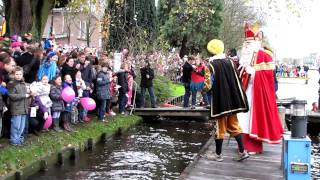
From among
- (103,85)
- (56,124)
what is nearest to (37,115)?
(56,124)

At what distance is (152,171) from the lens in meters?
9.36

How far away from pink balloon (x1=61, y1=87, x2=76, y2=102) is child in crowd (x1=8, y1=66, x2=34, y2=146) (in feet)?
4.97

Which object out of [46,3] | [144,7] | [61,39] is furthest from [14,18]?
[61,39]

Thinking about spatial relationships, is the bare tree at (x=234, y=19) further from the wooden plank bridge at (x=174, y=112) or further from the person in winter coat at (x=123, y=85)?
the person in winter coat at (x=123, y=85)

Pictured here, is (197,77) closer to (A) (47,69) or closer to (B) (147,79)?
(B) (147,79)

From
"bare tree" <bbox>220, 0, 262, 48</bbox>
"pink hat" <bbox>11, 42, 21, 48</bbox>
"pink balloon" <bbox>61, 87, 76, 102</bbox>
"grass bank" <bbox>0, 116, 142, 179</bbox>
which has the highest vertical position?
"bare tree" <bbox>220, 0, 262, 48</bbox>

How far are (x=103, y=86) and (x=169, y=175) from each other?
4.41 m

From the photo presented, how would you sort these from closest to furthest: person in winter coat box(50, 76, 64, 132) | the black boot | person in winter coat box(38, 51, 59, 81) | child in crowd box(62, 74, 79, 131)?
person in winter coat box(50, 76, 64, 132) < person in winter coat box(38, 51, 59, 81) < the black boot < child in crowd box(62, 74, 79, 131)

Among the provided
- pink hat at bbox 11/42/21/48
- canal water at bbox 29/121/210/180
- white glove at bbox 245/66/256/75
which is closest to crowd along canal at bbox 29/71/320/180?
canal water at bbox 29/121/210/180

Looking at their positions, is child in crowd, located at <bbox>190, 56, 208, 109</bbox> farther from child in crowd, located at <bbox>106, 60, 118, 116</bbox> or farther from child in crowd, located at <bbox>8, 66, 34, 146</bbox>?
child in crowd, located at <bbox>8, 66, 34, 146</bbox>

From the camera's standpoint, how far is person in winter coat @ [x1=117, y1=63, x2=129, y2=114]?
14500 millimetres

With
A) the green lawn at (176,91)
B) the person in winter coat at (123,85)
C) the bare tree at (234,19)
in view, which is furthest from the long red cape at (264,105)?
the bare tree at (234,19)

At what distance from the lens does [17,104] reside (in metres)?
8.93

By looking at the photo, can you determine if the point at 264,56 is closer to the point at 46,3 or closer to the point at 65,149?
the point at 65,149
